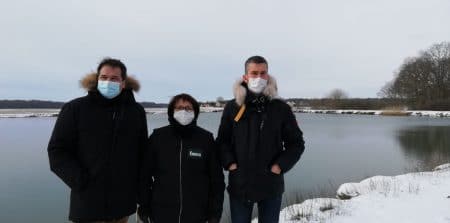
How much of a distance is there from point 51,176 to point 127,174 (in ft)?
27.8

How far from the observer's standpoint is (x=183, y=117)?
9.95 ft

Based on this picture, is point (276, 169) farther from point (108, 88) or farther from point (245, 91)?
point (108, 88)

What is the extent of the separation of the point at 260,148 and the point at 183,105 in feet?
2.50

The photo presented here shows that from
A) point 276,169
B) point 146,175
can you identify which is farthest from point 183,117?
point 276,169

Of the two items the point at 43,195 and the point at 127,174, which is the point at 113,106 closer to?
the point at 127,174

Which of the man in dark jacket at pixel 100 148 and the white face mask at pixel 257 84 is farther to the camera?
the white face mask at pixel 257 84

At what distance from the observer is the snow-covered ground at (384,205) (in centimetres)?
517

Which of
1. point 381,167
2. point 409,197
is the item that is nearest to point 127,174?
point 409,197

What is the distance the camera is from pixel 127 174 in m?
2.88

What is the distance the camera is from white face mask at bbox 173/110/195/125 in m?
3.03

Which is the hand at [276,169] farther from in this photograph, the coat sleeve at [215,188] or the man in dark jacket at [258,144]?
the coat sleeve at [215,188]

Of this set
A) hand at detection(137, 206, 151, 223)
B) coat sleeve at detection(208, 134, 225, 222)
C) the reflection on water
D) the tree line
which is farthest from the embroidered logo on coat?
the tree line

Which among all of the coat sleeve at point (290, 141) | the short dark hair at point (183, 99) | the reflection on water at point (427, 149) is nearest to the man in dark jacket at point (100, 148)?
the short dark hair at point (183, 99)

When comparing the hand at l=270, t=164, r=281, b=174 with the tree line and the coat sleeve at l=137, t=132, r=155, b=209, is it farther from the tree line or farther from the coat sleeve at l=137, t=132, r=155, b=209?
the tree line
